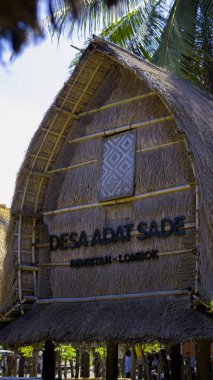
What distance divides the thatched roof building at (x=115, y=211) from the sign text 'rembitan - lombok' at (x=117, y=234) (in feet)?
0.06

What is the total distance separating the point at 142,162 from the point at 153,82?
1255mm

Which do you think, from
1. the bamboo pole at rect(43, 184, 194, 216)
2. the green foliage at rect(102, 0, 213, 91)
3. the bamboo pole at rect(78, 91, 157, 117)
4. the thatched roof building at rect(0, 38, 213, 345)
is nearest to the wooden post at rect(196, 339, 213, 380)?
the thatched roof building at rect(0, 38, 213, 345)

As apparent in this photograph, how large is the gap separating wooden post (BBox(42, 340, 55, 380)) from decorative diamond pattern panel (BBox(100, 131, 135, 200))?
2938 mm

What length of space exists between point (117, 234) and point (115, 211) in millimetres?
392

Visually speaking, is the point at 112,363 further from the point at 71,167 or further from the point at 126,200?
the point at 71,167

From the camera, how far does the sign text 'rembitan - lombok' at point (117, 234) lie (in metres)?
8.97

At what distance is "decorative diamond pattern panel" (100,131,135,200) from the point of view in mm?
9805

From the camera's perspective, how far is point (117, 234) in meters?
9.68

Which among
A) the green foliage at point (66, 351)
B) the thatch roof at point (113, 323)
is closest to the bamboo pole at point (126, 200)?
the thatch roof at point (113, 323)

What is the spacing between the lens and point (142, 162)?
9.76 metres

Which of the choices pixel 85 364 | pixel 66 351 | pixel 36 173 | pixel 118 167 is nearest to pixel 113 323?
pixel 118 167

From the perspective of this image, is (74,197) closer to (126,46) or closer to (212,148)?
(212,148)

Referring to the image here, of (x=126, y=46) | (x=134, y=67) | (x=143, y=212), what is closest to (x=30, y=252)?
(x=143, y=212)

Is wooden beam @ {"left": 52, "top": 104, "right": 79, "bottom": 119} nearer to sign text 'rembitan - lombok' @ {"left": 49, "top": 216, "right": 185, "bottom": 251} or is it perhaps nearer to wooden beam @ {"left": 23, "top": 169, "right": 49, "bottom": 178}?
wooden beam @ {"left": 23, "top": 169, "right": 49, "bottom": 178}
